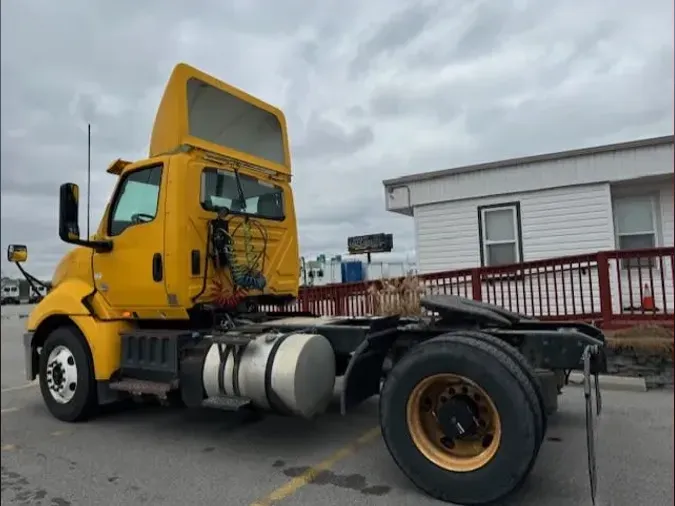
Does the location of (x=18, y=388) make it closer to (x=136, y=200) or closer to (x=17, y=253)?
(x=17, y=253)

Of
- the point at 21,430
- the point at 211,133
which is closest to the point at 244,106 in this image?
the point at 211,133

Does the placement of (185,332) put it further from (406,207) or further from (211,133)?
(406,207)

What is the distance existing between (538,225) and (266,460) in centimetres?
889

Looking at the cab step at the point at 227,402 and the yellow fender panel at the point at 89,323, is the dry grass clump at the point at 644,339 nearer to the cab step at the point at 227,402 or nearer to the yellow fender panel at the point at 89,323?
the cab step at the point at 227,402

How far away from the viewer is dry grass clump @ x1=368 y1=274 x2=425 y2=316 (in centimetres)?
984

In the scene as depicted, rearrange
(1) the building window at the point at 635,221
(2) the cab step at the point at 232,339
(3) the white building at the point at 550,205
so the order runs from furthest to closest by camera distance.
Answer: (1) the building window at the point at 635,221 < (3) the white building at the point at 550,205 < (2) the cab step at the point at 232,339

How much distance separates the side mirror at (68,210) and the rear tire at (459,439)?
11.4ft

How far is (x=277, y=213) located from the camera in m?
6.57

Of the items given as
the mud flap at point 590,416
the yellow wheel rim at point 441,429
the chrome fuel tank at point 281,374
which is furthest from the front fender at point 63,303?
the mud flap at point 590,416

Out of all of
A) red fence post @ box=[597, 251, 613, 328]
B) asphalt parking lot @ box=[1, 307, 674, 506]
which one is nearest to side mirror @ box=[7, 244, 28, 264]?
asphalt parking lot @ box=[1, 307, 674, 506]

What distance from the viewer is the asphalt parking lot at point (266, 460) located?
393 cm

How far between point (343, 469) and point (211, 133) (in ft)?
11.9

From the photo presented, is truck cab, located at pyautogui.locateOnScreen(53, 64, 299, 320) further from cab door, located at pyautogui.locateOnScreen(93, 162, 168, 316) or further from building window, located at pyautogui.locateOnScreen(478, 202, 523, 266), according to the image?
building window, located at pyautogui.locateOnScreen(478, 202, 523, 266)

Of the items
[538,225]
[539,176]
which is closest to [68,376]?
[538,225]
